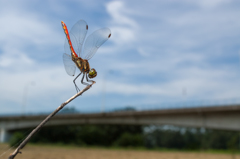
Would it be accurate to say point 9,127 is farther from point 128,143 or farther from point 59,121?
point 128,143

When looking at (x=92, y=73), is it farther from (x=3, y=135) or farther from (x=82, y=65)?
(x=3, y=135)

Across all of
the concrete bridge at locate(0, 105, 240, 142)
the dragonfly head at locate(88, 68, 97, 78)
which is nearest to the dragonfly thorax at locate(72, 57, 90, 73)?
the dragonfly head at locate(88, 68, 97, 78)

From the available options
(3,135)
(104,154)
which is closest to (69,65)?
(104,154)

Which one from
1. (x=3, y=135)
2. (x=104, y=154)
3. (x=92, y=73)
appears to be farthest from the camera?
(x=3, y=135)

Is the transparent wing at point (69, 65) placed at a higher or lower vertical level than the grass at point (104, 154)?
higher

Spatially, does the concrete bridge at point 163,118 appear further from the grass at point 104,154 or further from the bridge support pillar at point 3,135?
the grass at point 104,154

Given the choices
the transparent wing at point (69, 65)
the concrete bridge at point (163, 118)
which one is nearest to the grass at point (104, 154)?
the concrete bridge at point (163, 118)

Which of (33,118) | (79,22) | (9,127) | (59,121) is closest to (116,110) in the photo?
(59,121)

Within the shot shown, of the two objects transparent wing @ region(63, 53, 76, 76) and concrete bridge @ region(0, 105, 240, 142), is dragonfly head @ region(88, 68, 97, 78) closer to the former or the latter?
transparent wing @ region(63, 53, 76, 76)
